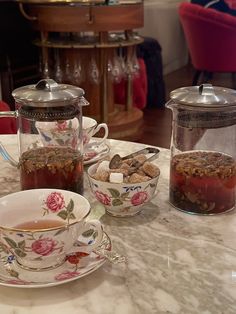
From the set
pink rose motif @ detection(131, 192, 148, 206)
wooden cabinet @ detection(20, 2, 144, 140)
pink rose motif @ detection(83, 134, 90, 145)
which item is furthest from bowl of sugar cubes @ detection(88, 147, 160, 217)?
wooden cabinet @ detection(20, 2, 144, 140)

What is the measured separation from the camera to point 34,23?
3359 mm

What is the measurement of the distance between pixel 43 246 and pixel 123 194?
8.7 inches

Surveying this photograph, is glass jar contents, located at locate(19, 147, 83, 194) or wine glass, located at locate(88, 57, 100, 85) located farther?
wine glass, located at locate(88, 57, 100, 85)

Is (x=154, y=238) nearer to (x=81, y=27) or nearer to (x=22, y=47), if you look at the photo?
(x=81, y=27)

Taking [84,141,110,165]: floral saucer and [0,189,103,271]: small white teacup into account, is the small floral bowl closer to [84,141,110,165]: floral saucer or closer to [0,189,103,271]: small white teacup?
[0,189,103,271]: small white teacup

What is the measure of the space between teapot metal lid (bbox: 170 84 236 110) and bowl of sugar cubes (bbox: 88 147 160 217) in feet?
0.46

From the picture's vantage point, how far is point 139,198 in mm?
885

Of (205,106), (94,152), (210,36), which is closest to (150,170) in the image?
(205,106)

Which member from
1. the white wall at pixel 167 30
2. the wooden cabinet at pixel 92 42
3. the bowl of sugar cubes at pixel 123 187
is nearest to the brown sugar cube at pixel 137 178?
the bowl of sugar cubes at pixel 123 187

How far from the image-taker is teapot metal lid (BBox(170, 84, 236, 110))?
2.88 ft

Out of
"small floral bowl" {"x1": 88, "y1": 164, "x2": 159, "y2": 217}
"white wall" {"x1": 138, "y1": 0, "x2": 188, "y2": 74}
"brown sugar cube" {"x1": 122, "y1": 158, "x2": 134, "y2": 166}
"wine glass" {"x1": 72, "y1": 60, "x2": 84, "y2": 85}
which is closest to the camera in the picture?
"small floral bowl" {"x1": 88, "y1": 164, "x2": 159, "y2": 217}

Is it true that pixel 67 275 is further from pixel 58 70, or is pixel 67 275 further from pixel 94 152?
pixel 58 70

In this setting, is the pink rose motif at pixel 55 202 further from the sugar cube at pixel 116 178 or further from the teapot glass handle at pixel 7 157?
the teapot glass handle at pixel 7 157

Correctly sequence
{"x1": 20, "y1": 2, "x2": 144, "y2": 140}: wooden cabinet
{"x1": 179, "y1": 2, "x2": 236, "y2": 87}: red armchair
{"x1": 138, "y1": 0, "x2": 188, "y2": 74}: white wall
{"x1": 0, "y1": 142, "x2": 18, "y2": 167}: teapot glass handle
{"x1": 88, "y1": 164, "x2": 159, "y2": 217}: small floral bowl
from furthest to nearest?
{"x1": 138, "y1": 0, "x2": 188, "y2": 74}: white wall
{"x1": 179, "y1": 2, "x2": 236, "y2": 87}: red armchair
{"x1": 20, "y1": 2, "x2": 144, "y2": 140}: wooden cabinet
{"x1": 0, "y1": 142, "x2": 18, "y2": 167}: teapot glass handle
{"x1": 88, "y1": 164, "x2": 159, "y2": 217}: small floral bowl
